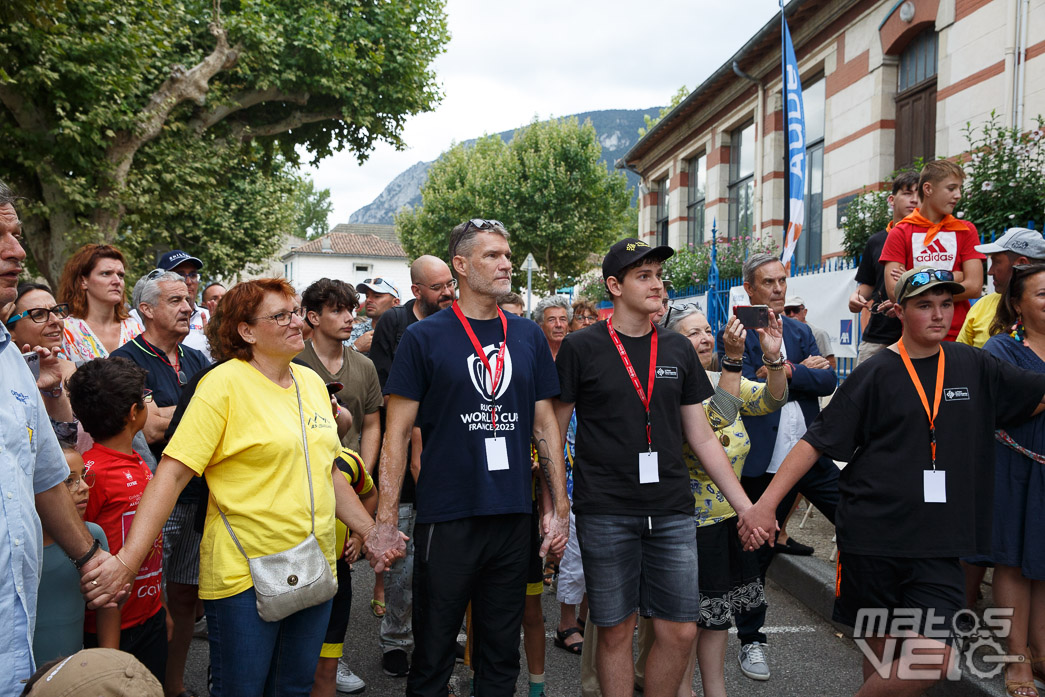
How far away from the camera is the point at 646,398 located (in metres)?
3.35

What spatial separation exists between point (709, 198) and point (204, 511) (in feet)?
57.1

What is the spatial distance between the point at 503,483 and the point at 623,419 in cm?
61

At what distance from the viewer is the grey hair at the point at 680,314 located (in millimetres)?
4121

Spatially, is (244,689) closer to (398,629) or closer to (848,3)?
(398,629)

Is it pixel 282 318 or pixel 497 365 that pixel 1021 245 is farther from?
pixel 282 318

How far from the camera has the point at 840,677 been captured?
162 inches

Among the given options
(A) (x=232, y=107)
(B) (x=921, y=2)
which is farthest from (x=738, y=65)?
(A) (x=232, y=107)

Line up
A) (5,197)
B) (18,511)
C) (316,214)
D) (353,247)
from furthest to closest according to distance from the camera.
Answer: (316,214), (353,247), (5,197), (18,511)

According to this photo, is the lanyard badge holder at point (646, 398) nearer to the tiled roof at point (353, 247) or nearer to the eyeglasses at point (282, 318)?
the eyeglasses at point (282, 318)

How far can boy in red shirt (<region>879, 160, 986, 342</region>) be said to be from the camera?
15.5ft

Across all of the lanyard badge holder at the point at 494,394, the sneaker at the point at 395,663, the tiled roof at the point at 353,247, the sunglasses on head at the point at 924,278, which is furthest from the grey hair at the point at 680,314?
the tiled roof at the point at 353,247

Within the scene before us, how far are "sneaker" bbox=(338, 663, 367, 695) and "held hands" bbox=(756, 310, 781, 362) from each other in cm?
274

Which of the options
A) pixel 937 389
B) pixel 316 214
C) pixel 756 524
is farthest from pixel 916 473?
pixel 316 214

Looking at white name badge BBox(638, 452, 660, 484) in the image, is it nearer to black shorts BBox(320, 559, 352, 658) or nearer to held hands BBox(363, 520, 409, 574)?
held hands BBox(363, 520, 409, 574)
